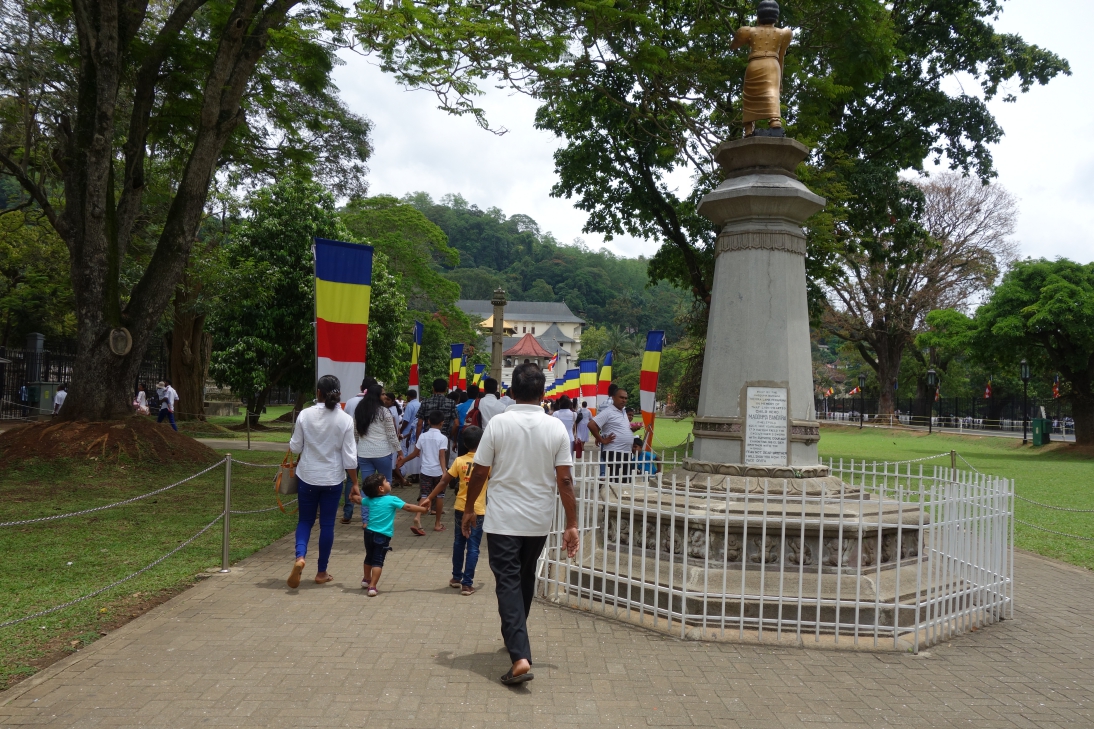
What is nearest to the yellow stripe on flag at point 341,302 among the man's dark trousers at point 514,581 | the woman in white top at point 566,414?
the man's dark trousers at point 514,581

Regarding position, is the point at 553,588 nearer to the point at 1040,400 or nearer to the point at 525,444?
the point at 525,444

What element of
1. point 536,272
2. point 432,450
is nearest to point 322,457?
point 432,450

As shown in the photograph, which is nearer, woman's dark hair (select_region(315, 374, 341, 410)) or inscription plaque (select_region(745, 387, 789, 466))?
woman's dark hair (select_region(315, 374, 341, 410))

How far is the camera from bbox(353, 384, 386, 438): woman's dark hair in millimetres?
8992

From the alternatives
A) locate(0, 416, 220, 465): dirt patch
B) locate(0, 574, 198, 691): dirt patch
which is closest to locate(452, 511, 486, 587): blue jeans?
locate(0, 574, 198, 691): dirt patch

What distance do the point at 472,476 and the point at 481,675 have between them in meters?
1.18

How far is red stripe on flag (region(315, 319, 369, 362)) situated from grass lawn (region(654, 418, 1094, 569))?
7.19 metres

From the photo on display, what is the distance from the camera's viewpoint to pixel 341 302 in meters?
8.54

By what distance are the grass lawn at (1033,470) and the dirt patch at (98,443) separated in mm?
9300

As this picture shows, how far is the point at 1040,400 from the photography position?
5078 centimetres

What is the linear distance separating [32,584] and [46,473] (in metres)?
7.13

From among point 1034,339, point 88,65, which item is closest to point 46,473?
point 88,65

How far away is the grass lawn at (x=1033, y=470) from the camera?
11.1 metres

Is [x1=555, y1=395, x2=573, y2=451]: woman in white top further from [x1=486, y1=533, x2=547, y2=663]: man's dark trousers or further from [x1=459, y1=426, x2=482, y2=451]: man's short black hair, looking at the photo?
[x1=486, y1=533, x2=547, y2=663]: man's dark trousers
